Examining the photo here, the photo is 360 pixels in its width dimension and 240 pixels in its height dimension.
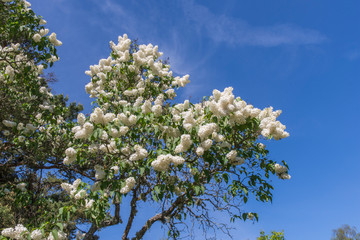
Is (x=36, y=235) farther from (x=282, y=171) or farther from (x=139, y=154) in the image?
(x=282, y=171)

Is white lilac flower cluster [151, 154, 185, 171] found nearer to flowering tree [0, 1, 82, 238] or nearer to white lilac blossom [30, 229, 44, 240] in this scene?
white lilac blossom [30, 229, 44, 240]

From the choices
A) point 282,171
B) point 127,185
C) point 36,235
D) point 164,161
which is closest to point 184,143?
point 164,161

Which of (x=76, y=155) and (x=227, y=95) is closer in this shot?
(x=227, y=95)

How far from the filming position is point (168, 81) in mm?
5922

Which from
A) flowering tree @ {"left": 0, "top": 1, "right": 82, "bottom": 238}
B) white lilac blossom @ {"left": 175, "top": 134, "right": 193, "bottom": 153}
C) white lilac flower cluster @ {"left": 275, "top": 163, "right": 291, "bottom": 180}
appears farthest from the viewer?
flowering tree @ {"left": 0, "top": 1, "right": 82, "bottom": 238}

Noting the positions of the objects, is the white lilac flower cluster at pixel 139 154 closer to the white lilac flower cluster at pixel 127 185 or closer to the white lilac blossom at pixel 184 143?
the white lilac flower cluster at pixel 127 185

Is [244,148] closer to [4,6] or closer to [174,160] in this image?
[174,160]

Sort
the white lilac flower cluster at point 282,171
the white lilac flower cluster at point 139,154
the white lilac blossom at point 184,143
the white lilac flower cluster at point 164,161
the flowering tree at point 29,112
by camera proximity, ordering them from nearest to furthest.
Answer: the white lilac flower cluster at point 164,161 < the white lilac blossom at point 184,143 < the white lilac flower cluster at point 139,154 < the white lilac flower cluster at point 282,171 < the flowering tree at point 29,112

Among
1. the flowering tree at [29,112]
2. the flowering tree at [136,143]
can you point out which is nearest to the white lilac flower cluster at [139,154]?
the flowering tree at [136,143]

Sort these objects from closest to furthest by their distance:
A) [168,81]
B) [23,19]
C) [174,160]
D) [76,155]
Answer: [174,160] < [76,155] < [23,19] < [168,81]

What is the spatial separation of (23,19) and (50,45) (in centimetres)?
65

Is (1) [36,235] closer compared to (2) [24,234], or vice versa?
(1) [36,235]

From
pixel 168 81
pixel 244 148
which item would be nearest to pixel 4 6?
pixel 168 81

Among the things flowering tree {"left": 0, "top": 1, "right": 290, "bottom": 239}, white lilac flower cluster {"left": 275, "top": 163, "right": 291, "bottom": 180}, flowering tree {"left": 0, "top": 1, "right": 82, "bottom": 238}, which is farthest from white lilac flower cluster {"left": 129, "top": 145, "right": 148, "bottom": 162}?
flowering tree {"left": 0, "top": 1, "right": 82, "bottom": 238}
